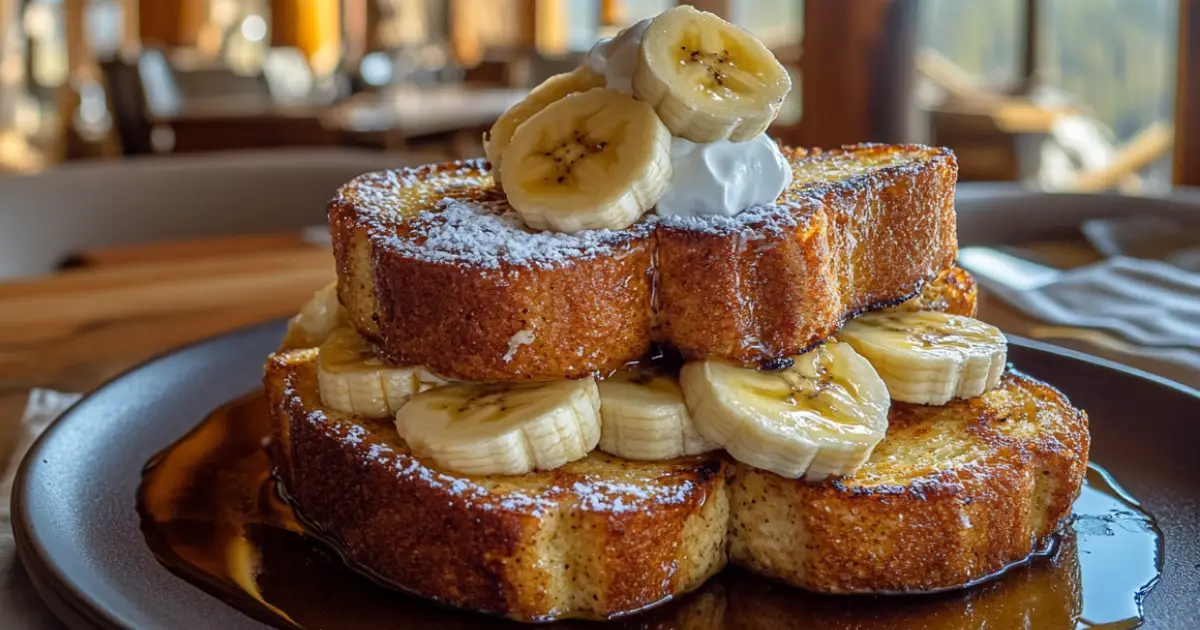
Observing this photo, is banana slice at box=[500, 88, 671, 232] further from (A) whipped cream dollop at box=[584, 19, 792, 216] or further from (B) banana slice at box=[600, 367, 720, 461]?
(B) banana slice at box=[600, 367, 720, 461]

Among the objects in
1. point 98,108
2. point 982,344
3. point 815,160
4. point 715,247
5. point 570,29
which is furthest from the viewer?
point 570,29

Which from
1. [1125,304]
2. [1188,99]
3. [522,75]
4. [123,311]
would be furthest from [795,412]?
[522,75]

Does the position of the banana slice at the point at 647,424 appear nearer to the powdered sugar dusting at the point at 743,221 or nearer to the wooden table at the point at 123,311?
the powdered sugar dusting at the point at 743,221

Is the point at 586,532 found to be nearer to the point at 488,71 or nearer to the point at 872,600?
the point at 872,600

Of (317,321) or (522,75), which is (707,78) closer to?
(317,321)

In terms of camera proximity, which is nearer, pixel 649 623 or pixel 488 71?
pixel 649 623

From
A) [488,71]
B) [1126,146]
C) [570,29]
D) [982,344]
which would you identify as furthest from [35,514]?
[570,29]

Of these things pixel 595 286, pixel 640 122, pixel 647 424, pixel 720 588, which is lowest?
pixel 720 588
